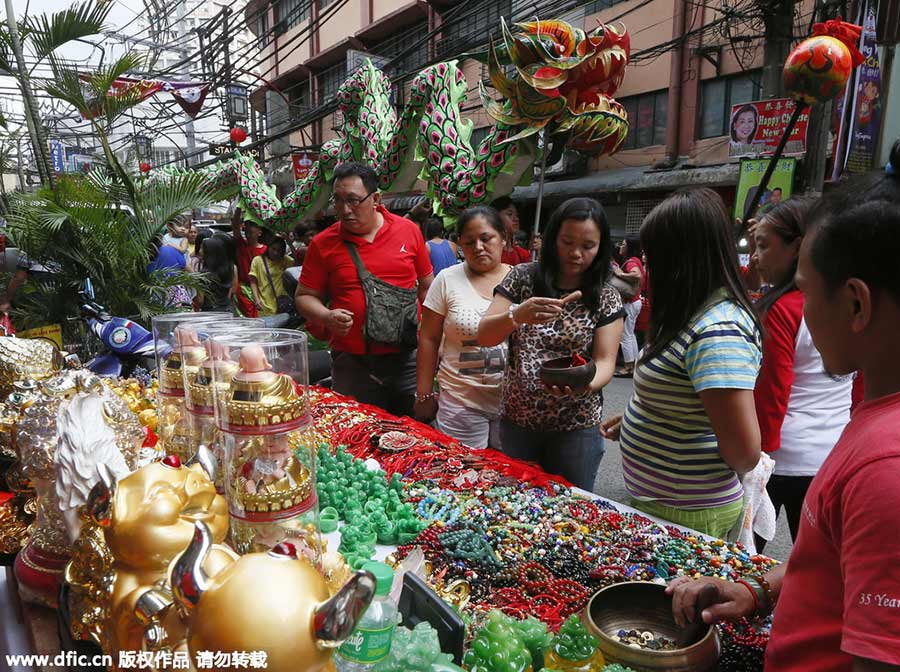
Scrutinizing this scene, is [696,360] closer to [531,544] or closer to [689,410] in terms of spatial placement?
[689,410]

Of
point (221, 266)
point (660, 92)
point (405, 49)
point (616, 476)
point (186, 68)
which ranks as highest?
point (405, 49)

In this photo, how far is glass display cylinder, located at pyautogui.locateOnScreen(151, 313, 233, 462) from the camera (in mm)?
1383

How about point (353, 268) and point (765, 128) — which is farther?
point (765, 128)

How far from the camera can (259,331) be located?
4.16ft

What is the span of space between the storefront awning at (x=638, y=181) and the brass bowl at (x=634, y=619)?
24.7 ft

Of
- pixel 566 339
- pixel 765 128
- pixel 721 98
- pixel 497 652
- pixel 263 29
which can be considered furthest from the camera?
pixel 263 29

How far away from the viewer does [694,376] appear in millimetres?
1354

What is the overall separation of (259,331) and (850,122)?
Result: 4766 mm

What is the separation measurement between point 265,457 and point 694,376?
95 cm

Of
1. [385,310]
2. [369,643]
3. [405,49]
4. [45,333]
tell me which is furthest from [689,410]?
[405,49]

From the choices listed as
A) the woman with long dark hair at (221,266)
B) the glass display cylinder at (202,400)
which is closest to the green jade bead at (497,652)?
the glass display cylinder at (202,400)

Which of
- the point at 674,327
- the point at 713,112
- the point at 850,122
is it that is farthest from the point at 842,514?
the point at 713,112

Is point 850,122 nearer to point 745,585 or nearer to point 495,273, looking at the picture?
point 495,273

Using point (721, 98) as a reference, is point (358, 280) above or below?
below
